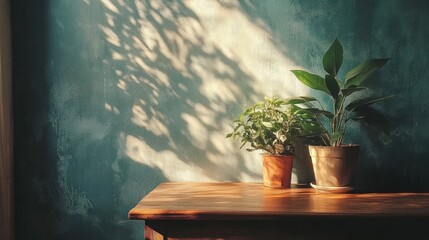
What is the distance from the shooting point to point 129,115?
2324mm

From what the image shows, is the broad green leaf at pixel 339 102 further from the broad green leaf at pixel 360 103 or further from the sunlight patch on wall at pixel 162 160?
the sunlight patch on wall at pixel 162 160

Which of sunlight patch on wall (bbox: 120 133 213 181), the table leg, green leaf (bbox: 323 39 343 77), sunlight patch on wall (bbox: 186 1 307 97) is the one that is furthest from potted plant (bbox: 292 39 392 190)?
the table leg

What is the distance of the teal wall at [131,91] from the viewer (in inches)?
90.7

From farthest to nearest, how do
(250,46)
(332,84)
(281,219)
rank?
A: 1. (250,46)
2. (332,84)
3. (281,219)

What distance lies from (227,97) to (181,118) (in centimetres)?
29

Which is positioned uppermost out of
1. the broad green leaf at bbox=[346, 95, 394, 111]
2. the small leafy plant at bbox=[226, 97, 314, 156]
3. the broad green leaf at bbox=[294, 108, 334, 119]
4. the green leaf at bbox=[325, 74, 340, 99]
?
the green leaf at bbox=[325, 74, 340, 99]

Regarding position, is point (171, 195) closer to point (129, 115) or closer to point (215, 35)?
point (129, 115)

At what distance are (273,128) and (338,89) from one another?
0.38 metres

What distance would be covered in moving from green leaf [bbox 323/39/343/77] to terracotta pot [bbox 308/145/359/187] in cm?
39

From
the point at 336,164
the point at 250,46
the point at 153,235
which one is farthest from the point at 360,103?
the point at 153,235

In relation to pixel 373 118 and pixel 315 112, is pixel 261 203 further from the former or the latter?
pixel 373 118

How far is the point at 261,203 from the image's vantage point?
67.6 inches

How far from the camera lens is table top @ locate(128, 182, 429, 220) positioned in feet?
5.08

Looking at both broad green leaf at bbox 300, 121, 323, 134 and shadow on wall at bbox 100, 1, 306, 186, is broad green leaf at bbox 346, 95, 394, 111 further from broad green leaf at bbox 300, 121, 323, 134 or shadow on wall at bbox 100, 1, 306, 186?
shadow on wall at bbox 100, 1, 306, 186
